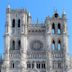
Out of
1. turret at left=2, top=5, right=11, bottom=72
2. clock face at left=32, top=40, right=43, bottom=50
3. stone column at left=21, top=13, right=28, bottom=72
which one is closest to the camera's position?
turret at left=2, top=5, right=11, bottom=72

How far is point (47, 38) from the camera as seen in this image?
7600 centimetres

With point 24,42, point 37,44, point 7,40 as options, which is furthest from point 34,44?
point 7,40

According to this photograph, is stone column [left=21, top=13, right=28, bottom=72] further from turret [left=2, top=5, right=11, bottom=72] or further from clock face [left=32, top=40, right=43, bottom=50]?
turret [left=2, top=5, right=11, bottom=72]

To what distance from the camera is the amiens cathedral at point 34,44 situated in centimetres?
7356

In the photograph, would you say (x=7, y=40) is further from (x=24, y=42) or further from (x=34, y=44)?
(x=34, y=44)

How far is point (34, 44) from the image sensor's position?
76.8 meters

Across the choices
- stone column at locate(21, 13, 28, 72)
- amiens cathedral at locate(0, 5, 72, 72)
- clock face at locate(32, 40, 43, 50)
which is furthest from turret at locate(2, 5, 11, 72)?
clock face at locate(32, 40, 43, 50)

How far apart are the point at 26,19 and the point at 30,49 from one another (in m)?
7.37

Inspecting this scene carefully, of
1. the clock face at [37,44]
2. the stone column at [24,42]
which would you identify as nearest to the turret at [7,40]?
the stone column at [24,42]

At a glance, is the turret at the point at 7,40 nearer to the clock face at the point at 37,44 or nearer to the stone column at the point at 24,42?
the stone column at the point at 24,42

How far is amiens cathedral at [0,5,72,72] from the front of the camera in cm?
7356

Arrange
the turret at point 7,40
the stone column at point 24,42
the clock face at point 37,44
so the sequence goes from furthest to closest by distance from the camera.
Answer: the clock face at point 37,44 < the stone column at point 24,42 < the turret at point 7,40

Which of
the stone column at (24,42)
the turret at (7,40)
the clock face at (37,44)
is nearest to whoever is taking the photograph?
the turret at (7,40)

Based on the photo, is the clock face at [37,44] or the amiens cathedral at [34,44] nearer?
the amiens cathedral at [34,44]
